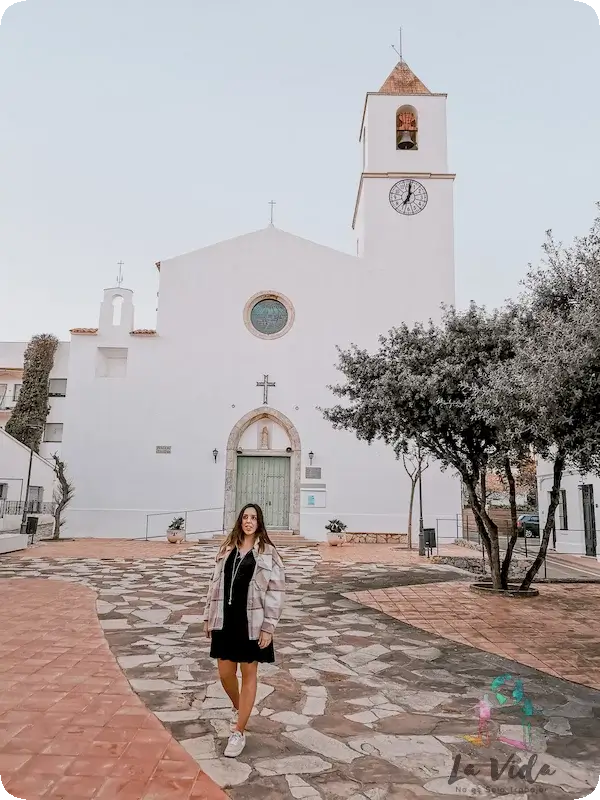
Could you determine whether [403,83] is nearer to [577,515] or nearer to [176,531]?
[577,515]

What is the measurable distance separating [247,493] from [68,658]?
45.5 ft

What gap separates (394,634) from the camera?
21.9ft

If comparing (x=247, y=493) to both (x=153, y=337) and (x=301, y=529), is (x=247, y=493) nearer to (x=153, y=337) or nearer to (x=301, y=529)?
(x=301, y=529)

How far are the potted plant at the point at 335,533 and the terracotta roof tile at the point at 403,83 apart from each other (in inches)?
592

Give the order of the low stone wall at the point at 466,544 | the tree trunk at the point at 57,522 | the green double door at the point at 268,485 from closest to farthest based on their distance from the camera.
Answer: the low stone wall at the point at 466,544 < the tree trunk at the point at 57,522 < the green double door at the point at 268,485

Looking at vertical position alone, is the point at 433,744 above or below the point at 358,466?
below

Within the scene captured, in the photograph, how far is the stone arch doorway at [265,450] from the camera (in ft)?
63.3

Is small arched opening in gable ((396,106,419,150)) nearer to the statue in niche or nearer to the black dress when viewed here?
the statue in niche

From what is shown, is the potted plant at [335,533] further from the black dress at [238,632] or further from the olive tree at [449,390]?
the black dress at [238,632]

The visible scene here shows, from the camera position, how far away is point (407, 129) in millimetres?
21172

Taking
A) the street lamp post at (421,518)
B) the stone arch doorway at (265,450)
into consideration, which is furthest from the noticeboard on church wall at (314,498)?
the street lamp post at (421,518)

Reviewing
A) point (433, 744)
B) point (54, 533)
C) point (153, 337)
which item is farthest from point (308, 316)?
A: point (433, 744)

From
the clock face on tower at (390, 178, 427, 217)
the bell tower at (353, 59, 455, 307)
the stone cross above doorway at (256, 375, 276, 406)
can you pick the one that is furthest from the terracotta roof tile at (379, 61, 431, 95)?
the stone cross above doorway at (256, 375, 276, 406)

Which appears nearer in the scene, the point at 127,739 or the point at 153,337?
the point at 127,739
